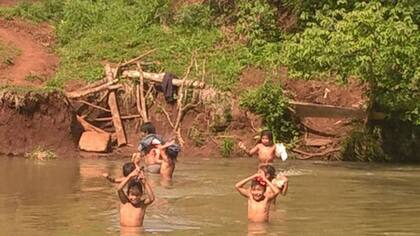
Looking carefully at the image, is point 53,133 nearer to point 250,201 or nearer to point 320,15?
point 320,15

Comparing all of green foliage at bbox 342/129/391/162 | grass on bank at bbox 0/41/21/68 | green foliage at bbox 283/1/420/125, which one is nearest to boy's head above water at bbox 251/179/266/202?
green foliage at bbox 283/1/420/125

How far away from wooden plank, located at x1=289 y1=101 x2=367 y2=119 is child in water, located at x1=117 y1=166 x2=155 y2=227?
35.2ft

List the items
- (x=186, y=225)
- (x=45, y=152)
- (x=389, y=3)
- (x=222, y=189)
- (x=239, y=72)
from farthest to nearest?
(x=239, y=72) < (x=45, y=152) < (x=389, y=3) < (x=222, y=189) < (x=186, y=225)

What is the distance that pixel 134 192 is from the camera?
1064 centimetres

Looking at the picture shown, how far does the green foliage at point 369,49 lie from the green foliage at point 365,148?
2.01 m

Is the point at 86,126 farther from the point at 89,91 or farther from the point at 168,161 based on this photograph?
the point at 168,161

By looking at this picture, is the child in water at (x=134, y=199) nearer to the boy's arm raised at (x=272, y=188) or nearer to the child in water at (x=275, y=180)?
the boy's arm raised at (x=272, y=188)

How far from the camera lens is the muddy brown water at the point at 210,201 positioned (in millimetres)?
11078

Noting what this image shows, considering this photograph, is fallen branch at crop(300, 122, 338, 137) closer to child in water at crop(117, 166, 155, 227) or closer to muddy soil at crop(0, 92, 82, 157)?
muddy soil at crop(0, 92, 82, 157)

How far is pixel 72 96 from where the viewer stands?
70.3ft

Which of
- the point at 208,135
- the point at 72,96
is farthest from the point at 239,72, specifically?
the point at 72,96

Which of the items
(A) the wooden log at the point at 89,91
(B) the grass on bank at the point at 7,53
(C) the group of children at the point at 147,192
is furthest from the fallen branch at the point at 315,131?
(C) the group of children at the point at 147,192

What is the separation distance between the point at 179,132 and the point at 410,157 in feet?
18.2

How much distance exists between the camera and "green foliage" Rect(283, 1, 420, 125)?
1658 centimetres
